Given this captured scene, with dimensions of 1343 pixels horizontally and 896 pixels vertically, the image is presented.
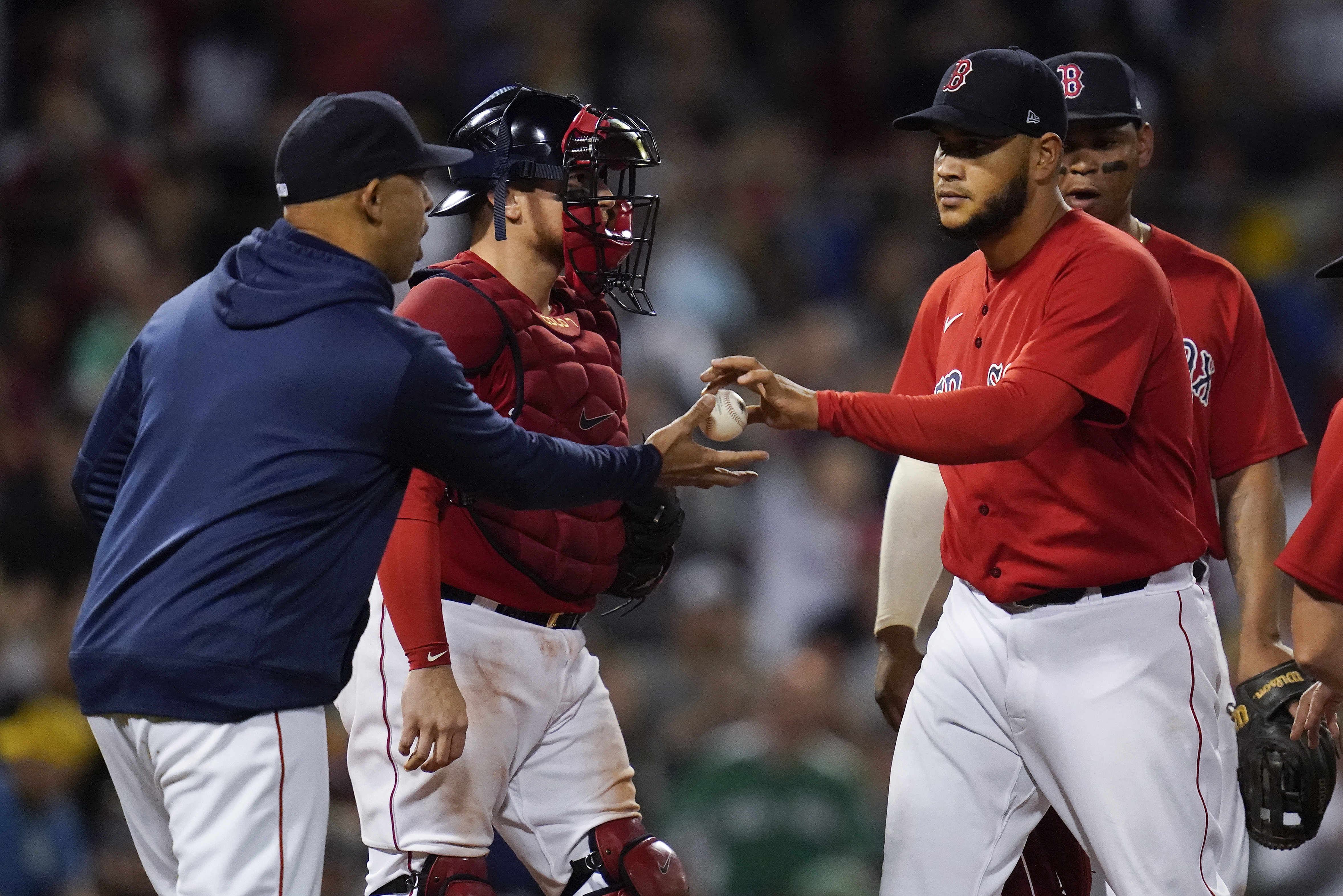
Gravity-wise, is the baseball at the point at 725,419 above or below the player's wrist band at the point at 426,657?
above

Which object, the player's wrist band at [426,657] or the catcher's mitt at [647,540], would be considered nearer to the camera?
the player's wrist band at [426,657]

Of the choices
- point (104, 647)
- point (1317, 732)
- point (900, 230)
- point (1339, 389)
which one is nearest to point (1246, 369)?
point (1317, 732)

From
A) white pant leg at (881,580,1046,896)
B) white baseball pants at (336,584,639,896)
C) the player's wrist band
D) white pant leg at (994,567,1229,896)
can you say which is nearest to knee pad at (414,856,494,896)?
white baseball pants at (336,584,639,896)

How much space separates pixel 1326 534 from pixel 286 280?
2.00m

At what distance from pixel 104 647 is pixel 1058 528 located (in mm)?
1958

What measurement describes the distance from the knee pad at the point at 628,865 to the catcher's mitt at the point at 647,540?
0.56 m

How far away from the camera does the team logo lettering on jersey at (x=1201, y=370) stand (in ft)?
13.2

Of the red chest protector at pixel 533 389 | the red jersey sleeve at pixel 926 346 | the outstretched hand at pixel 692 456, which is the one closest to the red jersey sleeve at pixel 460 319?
the red chest protector at pixel 533 389

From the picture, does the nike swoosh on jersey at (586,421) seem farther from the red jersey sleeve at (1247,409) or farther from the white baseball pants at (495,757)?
the red jersey sleeve at (1247,409)

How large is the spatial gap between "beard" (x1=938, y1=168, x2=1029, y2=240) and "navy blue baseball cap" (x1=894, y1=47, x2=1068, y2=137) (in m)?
0.11

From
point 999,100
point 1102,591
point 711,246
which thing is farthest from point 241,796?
point 711,246

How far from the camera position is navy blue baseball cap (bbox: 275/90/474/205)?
3.12 metres

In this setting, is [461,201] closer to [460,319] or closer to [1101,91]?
[460,319]

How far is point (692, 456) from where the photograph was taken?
11.7 feet
